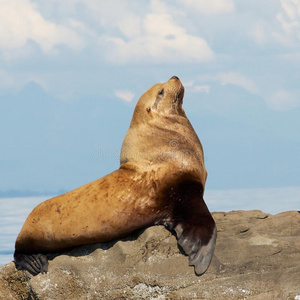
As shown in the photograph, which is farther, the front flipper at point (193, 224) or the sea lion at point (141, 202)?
the sea lion at point (141, 202)

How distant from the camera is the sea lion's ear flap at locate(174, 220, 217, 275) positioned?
811 cm

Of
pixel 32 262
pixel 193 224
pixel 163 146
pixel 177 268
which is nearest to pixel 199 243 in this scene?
pixel 193 224

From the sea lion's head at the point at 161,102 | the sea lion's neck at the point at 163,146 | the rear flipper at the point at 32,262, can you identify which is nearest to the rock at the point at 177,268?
the rear flipper at the point at 32,262

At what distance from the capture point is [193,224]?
837 cm

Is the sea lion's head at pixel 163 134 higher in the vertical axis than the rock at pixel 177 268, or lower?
higher

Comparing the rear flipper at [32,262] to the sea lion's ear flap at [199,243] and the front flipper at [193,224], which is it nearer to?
the front flipper at [193,224]

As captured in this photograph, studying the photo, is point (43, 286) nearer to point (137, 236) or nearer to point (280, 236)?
point (137, 236)

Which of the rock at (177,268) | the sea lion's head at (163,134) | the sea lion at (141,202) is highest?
the sea lion's head at (163,134)

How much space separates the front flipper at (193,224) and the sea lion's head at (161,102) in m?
1.29

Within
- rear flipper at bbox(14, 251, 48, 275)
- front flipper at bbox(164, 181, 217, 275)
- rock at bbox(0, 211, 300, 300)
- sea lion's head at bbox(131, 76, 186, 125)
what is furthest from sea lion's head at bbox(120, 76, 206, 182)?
rear flipper at bbox(14, 251, 48, 275)

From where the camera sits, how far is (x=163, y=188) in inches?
347

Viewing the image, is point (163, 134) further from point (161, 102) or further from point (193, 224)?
point (193, 224)

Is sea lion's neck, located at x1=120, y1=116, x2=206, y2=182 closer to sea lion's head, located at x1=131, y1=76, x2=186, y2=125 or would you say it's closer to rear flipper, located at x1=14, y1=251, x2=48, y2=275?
sea lion's head, located at x1=131, y1=76, x2=186, y2=125

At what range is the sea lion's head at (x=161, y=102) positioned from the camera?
9.62 meters
